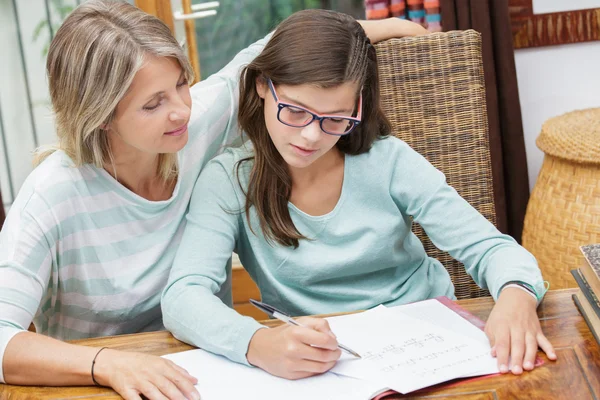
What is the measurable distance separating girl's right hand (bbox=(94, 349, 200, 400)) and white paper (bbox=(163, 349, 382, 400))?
29 mm

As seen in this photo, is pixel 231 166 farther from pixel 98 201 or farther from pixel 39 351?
pixel 39 351

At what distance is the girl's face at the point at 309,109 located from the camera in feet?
4.29

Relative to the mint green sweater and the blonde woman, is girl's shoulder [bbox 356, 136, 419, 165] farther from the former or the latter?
the blonde woman

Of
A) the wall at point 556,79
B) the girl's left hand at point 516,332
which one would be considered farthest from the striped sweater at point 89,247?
the wall at point 556,79

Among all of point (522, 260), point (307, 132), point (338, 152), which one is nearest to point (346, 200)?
point (338, 152)

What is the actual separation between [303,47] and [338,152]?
272 millimetres

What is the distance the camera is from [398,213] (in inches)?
59.1

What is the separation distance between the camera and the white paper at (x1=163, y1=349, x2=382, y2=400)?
1.02 meters

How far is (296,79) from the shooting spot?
1316 mm

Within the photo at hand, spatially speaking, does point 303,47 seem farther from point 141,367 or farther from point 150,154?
point 141,367

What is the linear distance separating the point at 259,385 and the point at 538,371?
393 millimetres

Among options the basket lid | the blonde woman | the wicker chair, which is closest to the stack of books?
the wicker chair

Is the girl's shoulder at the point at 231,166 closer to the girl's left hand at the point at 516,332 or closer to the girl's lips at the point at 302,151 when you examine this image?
the girl's lips at the point at 302,151

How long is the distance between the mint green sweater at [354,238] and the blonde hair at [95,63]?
0.78 ft
